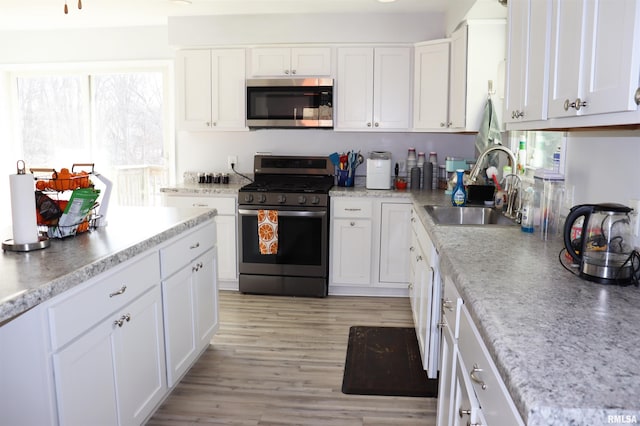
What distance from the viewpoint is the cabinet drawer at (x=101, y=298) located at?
5.40ft

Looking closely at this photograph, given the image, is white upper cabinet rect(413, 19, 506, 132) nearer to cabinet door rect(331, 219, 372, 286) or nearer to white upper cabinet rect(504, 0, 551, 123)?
cabinet door rect(331, 219, 372, 286)

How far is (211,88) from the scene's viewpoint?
14.7 feet

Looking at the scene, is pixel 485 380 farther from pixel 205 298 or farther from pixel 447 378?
pixel 205 298

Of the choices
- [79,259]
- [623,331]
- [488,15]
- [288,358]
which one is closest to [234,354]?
[288,358]

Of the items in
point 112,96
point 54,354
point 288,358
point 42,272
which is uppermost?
point 112,96

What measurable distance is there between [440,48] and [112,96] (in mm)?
3274

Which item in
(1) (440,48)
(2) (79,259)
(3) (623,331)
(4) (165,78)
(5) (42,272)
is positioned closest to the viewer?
(3) (623,331)

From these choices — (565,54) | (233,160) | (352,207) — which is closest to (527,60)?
(565,54)

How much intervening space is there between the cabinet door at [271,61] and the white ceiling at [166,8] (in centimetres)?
32

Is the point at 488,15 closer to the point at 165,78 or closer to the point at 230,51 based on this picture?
the point at 230,51

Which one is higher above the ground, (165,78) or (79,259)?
(165,78)

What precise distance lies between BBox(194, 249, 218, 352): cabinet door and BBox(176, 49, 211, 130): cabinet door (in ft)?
6.05

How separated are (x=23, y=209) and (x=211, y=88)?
9.21 ft

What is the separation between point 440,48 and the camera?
161 inches
